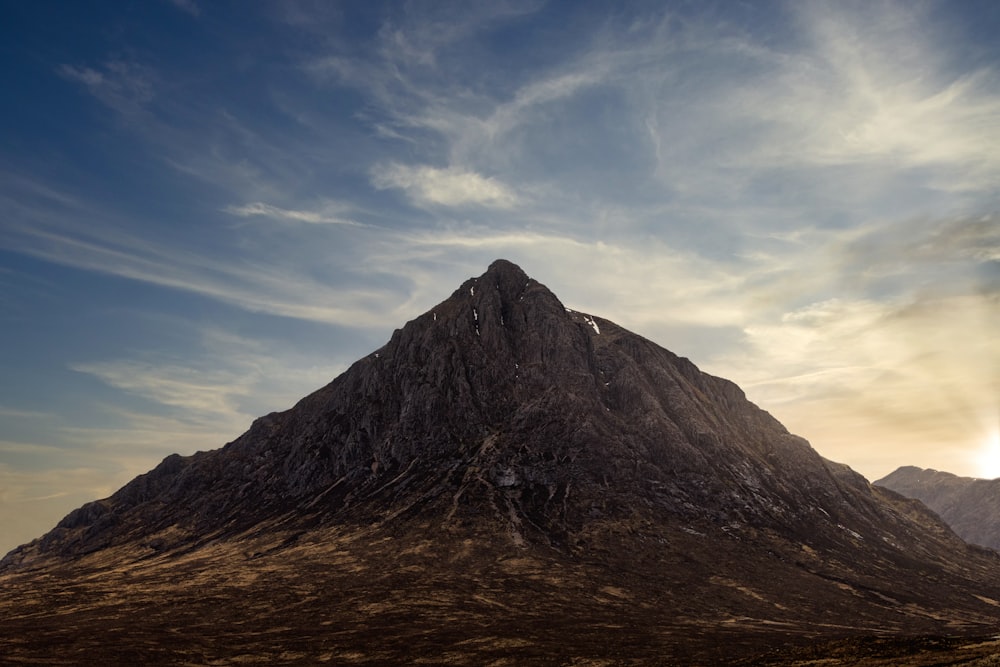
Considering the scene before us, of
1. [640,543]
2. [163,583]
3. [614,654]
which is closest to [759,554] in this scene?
[640,543]

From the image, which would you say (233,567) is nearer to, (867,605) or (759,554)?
(759,554)

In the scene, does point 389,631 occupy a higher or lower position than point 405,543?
lower

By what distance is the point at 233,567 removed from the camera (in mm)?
177875

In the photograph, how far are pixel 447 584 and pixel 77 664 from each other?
7961cm

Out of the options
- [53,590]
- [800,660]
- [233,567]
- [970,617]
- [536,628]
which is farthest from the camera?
[233,567]

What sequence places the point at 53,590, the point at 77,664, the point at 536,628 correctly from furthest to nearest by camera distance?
the point at 53,590
the point at 536,628
the point at 77,664

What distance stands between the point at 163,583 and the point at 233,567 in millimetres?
19080

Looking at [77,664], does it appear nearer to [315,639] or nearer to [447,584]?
[315,639]

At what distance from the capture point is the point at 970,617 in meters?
149

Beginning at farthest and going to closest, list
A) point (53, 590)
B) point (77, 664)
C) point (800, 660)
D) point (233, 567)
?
1. point (233, 567)
2. point (53, 590)
3. point (77, 664)
4. point (800, 660)

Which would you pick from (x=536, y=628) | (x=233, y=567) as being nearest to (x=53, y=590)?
(x=233, y=567)

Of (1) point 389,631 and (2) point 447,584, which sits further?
(2) point 447,584

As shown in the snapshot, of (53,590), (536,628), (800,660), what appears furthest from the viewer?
(53,590)

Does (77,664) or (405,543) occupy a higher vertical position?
(405,543)
